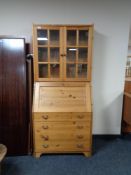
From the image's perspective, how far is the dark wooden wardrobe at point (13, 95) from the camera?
2.43 meters

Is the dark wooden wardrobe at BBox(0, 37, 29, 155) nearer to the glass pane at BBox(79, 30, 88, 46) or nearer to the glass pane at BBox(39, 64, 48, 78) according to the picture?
the glass pane at BBox(39, 64, 48, 78)

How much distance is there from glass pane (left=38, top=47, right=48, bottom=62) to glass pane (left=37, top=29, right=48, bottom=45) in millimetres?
93

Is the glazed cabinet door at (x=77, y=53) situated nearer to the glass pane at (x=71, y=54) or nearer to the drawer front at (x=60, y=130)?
the glass pane at (x=71, y=54)

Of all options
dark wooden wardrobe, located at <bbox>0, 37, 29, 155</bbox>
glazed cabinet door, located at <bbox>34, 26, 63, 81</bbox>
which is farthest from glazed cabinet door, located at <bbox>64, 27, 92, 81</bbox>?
dark wooden wardrobe, located at <bbox>0, 37, 29, 155</bbox>

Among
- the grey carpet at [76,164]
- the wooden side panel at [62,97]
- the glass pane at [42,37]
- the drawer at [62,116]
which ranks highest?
the glass pane at [42,37]

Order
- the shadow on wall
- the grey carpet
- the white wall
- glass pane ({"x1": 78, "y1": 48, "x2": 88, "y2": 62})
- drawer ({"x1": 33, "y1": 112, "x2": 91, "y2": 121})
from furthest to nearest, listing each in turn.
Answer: the shadow on wall, the white wall, glass pane ({"x1": 78, "y1": 48, "x2": 88, "y2": 62}), drawer ({"x1": 33, "y1": 112, "x2": 91, "y2": 121}), the grey carpet

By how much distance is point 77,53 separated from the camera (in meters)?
2.52

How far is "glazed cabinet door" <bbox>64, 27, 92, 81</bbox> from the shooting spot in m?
2.46

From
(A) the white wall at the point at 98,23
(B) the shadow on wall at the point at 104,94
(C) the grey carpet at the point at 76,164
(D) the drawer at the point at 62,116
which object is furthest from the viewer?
(B) the shadow on wall at the point at 104,94

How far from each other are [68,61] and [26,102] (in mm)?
851

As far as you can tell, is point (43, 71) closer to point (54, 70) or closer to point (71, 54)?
point (54, 70)

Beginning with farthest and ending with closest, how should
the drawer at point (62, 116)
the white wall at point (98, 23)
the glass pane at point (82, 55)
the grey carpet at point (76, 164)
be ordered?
the white wall at point (98, 23) → the glass pane at point (82, 55) → the drawer at point (62, 116) → the grey carpet at point (76, 164)

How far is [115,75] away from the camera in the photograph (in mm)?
2971

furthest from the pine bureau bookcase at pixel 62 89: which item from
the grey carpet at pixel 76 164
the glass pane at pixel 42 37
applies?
the grey carpet at pixel 76 164
